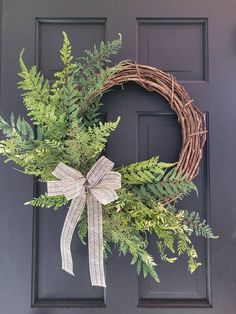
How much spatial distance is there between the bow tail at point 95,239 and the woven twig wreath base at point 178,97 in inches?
11.0

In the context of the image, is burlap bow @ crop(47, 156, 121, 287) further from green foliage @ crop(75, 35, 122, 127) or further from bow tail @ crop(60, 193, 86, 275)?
green foliage @ crop(75, 35, 122, 127)

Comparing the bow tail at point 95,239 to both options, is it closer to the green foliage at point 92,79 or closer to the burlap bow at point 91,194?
the burlap bow at point 91,194

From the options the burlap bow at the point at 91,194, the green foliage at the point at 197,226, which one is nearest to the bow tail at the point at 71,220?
the burlap bow at the point at 91,194

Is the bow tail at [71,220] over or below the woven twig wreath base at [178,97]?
below

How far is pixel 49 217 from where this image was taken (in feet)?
3.79

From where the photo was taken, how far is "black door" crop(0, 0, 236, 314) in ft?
3.74

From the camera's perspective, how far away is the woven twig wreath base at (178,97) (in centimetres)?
106

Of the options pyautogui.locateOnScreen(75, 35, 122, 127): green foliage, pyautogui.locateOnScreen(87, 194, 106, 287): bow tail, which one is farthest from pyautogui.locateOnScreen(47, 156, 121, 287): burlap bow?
pyautogui.locateOnScreen(75, 35, 122, 127): green foliage

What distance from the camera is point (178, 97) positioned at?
1.08m

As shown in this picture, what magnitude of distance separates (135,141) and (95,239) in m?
0.36

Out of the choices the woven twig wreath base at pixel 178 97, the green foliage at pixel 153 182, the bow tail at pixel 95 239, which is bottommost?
the bow tail at pixel 95 239

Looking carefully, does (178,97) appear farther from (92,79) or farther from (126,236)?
(126,236)

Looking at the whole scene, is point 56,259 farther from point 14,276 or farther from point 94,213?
point 94,213

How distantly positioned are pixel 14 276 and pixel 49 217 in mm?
212
